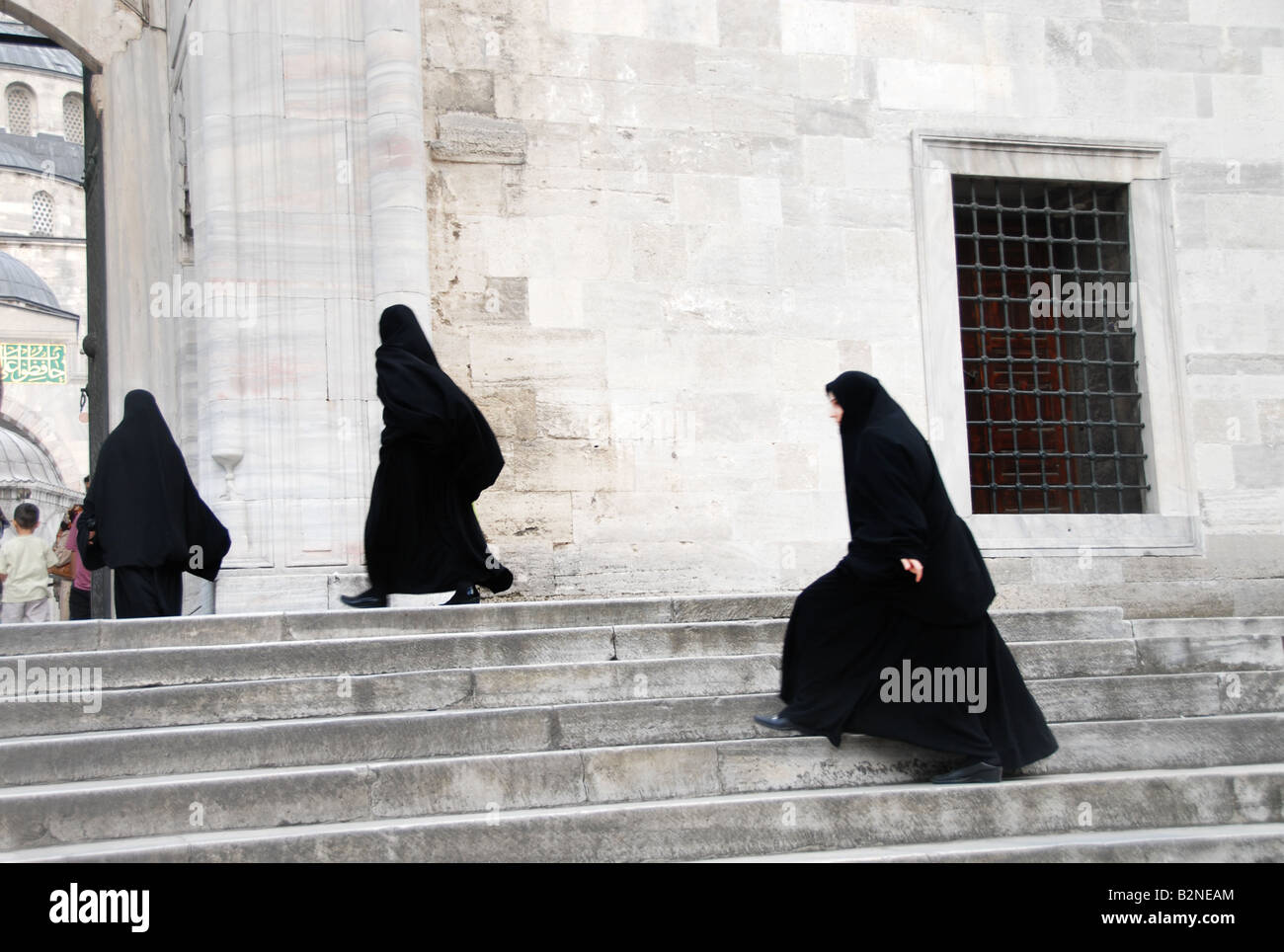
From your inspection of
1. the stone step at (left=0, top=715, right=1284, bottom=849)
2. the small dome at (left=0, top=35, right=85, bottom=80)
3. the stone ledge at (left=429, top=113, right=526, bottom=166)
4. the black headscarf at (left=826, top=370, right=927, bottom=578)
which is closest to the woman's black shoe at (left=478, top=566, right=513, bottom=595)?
the stone step at (left=0, top=715, right=1284, bottom=849)

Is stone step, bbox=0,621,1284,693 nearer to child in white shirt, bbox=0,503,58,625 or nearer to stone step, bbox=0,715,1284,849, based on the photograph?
stone step, bbox=0,715,1284,849

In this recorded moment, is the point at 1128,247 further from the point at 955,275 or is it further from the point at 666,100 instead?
the point at 666,100

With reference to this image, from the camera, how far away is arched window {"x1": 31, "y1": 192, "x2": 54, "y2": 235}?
68.4 m

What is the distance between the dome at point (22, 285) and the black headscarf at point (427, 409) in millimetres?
57558

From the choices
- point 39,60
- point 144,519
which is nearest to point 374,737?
point 144,519

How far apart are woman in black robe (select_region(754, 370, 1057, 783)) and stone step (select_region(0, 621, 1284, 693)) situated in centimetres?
119

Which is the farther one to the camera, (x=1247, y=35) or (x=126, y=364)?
(x=1247, y=35)

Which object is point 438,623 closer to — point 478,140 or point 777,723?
point 777,723

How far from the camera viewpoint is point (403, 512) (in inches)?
301

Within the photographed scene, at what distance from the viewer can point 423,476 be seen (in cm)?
770

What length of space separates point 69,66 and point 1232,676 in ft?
251

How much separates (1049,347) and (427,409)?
18.2 ft
